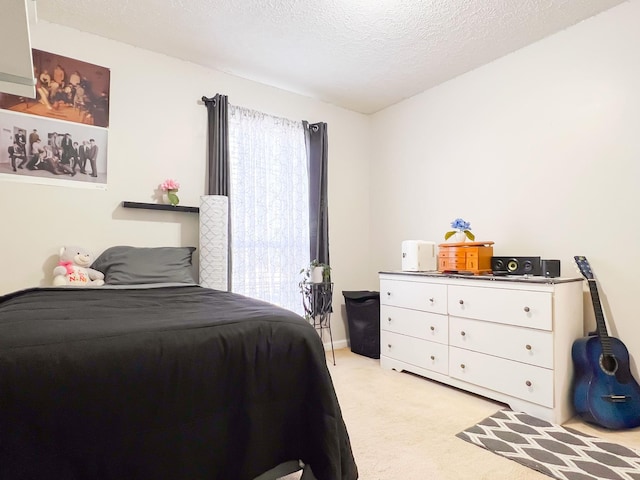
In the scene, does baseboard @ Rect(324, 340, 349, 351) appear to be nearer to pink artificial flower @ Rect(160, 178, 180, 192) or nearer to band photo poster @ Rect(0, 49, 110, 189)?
pink artificial flower @ Rect(160, 178, 180, 192)

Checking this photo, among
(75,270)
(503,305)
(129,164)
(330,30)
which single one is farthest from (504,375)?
(129,164)

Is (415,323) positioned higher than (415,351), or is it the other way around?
(415,323)

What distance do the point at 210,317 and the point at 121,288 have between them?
112cm

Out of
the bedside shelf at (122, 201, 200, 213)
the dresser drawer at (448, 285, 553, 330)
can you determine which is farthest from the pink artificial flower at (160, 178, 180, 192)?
the dresser drawer at (448, 285, 553, 330)

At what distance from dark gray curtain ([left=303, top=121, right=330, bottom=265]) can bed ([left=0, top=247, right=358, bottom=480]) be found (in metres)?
2.11

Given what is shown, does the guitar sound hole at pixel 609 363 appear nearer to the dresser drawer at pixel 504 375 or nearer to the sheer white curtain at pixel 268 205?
the dresser drawer at pixel 504 375

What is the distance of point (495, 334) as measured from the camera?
2.34 metres

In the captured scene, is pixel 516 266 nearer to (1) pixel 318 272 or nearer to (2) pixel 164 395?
(1) pixel 318 272

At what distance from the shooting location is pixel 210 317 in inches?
50.5

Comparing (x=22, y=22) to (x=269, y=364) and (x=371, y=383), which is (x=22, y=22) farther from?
(x=371, y=383)

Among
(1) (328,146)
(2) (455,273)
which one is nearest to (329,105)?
(1) (328,146)

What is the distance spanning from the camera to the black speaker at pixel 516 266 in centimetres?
244

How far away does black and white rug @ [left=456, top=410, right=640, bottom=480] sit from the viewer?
5.19 ft

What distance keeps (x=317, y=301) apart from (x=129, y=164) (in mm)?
2000
